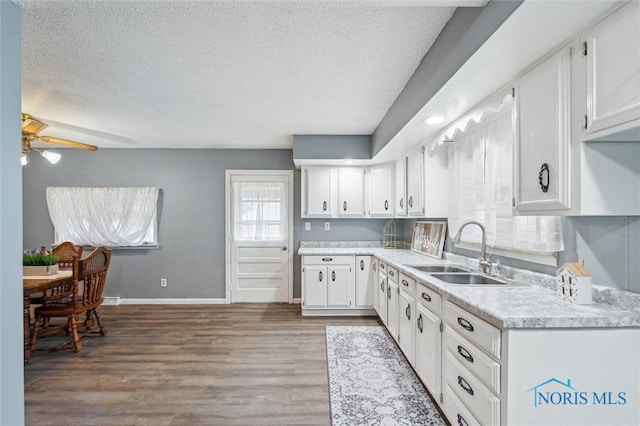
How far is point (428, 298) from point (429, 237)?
5.26 feet

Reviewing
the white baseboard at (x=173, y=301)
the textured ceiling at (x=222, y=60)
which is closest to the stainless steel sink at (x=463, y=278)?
the textured ceiling at (x=222, y=60)

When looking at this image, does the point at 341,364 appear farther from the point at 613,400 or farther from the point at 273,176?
the point at 273,176

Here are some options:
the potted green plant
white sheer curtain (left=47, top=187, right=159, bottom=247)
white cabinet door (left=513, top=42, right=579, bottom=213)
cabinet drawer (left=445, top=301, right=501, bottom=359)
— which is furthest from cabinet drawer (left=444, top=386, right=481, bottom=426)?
white sheer curtain (left=47, top=187, right=159, bottom=247)

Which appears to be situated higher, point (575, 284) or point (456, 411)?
point (575, 284)

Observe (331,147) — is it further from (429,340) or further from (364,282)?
(429,340)

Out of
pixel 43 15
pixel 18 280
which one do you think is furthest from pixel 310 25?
pixel 18 280

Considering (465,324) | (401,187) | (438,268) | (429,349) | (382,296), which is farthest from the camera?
(401,187)

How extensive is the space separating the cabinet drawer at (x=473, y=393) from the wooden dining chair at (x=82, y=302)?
336cm

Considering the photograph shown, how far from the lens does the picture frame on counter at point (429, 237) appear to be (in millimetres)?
3368

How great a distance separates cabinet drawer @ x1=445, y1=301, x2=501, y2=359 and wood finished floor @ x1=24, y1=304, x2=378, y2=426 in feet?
3.47

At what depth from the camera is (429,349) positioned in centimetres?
216

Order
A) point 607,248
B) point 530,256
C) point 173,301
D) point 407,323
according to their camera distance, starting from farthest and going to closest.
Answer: point 173,301 → point 407,323 → point 530,256 → point 607,248

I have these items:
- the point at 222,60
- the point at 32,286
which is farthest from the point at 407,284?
the point at 32,286

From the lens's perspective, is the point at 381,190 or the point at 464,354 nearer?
the point at 464,354
